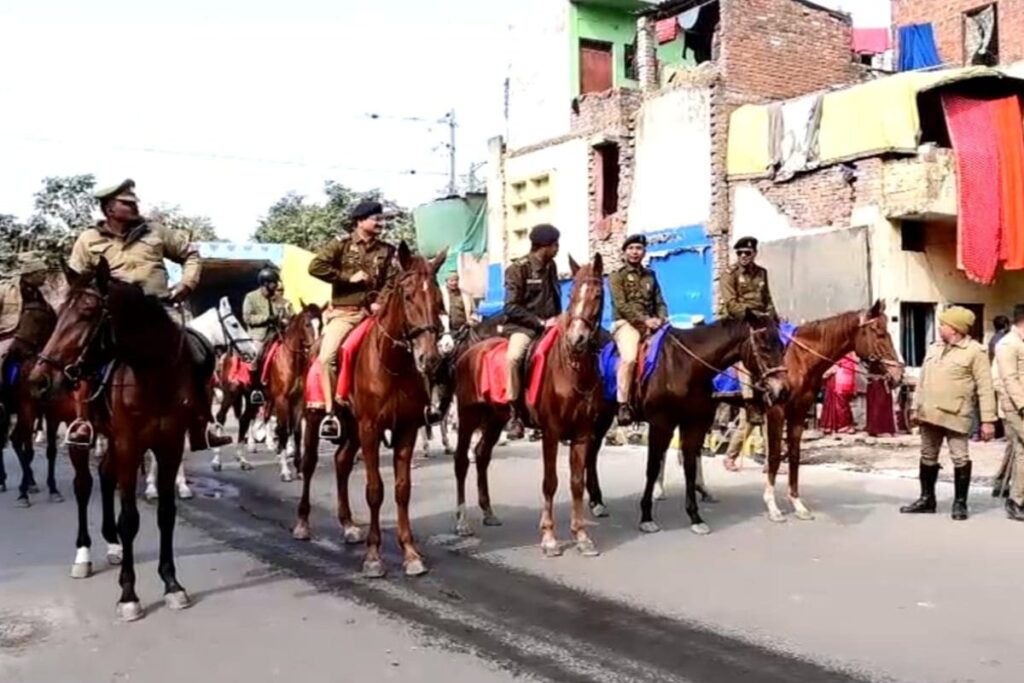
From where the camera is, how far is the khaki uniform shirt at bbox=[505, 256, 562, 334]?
29.7 feet

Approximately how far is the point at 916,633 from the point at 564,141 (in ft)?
65.8

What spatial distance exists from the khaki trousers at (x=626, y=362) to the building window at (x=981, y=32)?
2125cm

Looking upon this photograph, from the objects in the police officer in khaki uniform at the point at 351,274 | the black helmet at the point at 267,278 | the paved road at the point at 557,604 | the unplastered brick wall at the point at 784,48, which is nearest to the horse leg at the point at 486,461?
the paved road at the point at 557,604

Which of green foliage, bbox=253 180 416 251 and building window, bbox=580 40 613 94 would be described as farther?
green foliage, bbox=253 180 416 251

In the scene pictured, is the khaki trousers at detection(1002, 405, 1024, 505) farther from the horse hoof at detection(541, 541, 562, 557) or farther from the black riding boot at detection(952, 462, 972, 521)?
the horse hoof at detection(541, 541, 562, 557)

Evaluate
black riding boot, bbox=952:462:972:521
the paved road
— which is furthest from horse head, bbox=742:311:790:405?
black riding boot, bbox=952:462:972:521

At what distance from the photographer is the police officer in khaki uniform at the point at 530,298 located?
892 centimetres

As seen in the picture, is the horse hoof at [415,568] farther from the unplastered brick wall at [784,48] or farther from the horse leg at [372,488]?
the unplastered brick wall at [784,48]

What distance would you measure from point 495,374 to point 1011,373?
4964 mm

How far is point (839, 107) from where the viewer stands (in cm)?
1850

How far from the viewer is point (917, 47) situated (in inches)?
1089

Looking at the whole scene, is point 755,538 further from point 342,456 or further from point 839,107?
point 839,107

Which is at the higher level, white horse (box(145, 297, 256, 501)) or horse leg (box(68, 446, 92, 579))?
white horse (box(145, 297, 256, 501))

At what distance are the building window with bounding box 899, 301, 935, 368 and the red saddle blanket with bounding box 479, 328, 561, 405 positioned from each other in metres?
11.4
